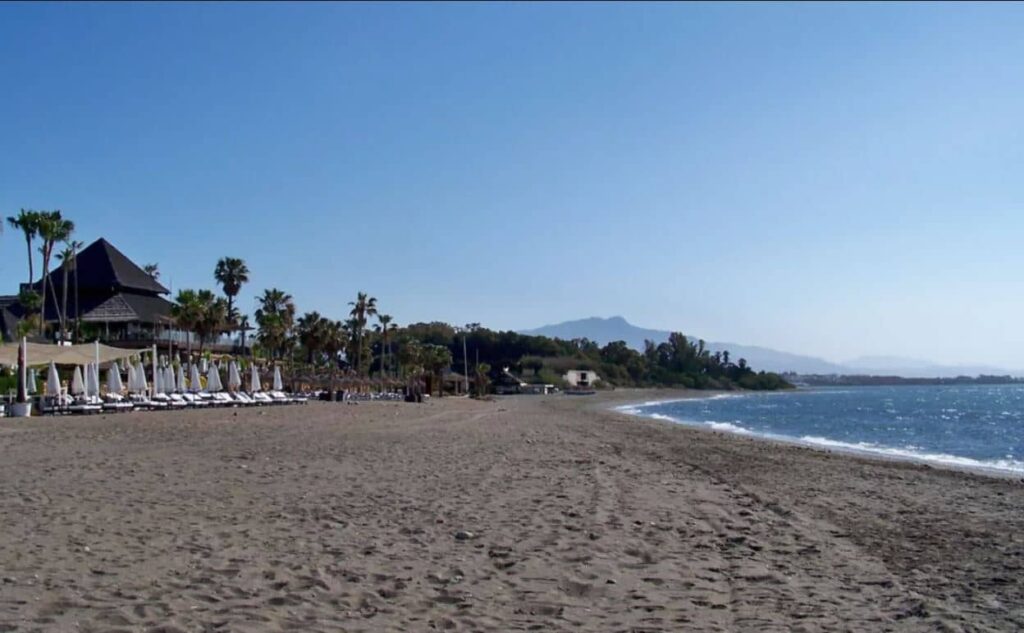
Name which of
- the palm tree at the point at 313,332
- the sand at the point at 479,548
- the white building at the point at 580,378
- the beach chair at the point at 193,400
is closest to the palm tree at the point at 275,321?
the palm tree at the point at 313,332

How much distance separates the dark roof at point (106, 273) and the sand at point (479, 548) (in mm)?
53143

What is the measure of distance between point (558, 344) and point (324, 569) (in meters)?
162

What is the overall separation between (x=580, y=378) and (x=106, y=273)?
338ft

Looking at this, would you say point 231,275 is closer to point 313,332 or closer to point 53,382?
point 313,332

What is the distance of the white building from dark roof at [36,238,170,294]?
92.0 m

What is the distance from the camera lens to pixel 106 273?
65.7 m

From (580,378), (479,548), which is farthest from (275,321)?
(580,378)

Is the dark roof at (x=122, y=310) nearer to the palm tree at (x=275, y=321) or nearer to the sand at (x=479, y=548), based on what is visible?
the palm tree at (x=275, y=321)

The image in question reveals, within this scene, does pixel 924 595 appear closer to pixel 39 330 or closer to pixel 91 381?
pixel 91 381

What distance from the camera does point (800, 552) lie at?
9000 millimetres

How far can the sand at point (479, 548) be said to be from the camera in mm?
6102

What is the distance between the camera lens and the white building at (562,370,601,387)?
15262 cm

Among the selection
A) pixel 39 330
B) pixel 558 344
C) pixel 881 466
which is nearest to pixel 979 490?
pixel 881 466

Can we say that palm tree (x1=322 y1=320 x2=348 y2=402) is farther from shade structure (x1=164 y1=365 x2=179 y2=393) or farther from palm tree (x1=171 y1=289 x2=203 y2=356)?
shade structure (x1=164 y1=365 x2=179 y2=393)
